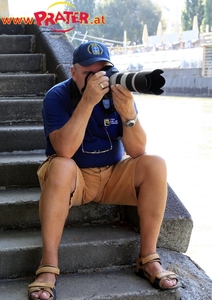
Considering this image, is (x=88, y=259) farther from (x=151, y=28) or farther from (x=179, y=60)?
(x=151, y=28)

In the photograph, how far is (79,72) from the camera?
191 cm

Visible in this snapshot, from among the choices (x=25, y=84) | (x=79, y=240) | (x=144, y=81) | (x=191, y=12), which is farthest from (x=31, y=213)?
(x=191, y=12)

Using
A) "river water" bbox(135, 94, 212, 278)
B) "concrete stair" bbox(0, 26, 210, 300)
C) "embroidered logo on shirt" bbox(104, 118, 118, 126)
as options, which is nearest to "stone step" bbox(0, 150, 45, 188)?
"concrete stair" bbox(0, 26, 210, 300)

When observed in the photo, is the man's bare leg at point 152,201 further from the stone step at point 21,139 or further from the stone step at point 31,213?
the stone step at point 21,139

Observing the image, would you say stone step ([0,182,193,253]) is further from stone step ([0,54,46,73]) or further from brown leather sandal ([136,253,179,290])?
stone step ([0,54,46,73])

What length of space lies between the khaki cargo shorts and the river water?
0.64 metres

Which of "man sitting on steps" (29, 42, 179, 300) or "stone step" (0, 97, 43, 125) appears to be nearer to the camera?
"man sitting on steps" (29, 42, 179, 300)

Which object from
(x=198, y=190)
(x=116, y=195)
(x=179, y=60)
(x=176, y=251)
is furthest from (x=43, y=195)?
(x=179, y=60)

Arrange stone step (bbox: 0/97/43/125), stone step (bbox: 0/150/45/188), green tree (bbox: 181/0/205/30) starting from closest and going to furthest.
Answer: stone step (bbox: 0/150/45/188) → stone step (bbox: 0/97/43/125) → green tree (bbox: 181/0/205/30)

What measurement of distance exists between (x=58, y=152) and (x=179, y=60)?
29.4 metres

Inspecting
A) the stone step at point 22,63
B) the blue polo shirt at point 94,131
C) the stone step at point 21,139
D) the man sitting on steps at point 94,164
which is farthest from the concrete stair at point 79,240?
the stone step at point 22,63

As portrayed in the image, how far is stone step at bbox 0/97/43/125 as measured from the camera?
3.16 m

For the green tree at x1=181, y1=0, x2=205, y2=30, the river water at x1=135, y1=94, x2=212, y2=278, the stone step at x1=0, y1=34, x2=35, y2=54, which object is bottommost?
the river water at x1=135, y1=94, x2=212, y2=278

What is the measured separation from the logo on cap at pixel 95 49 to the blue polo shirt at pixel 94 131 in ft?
0.76
